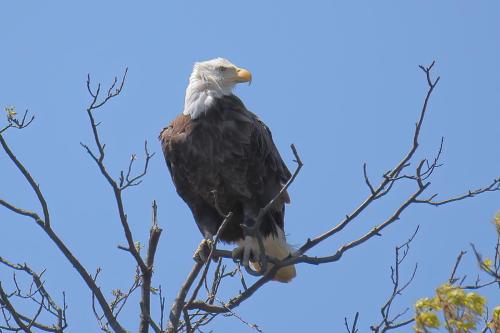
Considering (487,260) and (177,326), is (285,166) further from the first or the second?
(487,260)

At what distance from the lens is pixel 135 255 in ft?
17.4

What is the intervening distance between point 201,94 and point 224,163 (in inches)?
24.0

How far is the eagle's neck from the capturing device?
6906 millimetres

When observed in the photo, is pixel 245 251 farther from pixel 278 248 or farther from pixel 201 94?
pixel 201 94

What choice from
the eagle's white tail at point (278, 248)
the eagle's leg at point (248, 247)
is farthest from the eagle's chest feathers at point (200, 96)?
the eagle's white tail at point (278, 248)

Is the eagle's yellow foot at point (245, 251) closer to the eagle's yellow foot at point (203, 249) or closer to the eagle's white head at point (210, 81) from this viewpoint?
the eagle's yellow foot at point (203, 249)

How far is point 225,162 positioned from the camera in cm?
671

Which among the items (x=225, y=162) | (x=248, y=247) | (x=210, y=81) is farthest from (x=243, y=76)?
(x=248, y=247)

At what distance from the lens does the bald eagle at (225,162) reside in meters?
6.74

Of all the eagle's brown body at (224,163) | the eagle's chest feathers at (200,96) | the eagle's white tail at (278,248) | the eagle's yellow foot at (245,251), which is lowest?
the eagle's yellow foot at (245,251)

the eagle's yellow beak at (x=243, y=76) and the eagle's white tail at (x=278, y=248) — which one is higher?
the eagle's yellow beak at (x=243, y=76)

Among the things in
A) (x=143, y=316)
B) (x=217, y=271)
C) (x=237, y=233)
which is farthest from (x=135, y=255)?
(x=237, y=233)

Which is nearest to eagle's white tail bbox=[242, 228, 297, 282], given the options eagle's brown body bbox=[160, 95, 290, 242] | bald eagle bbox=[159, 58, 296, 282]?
bald eagle bbox=[159, 58, 296, 282]

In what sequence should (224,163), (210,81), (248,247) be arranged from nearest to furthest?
(224,163) → (248,247) → (210,81)
